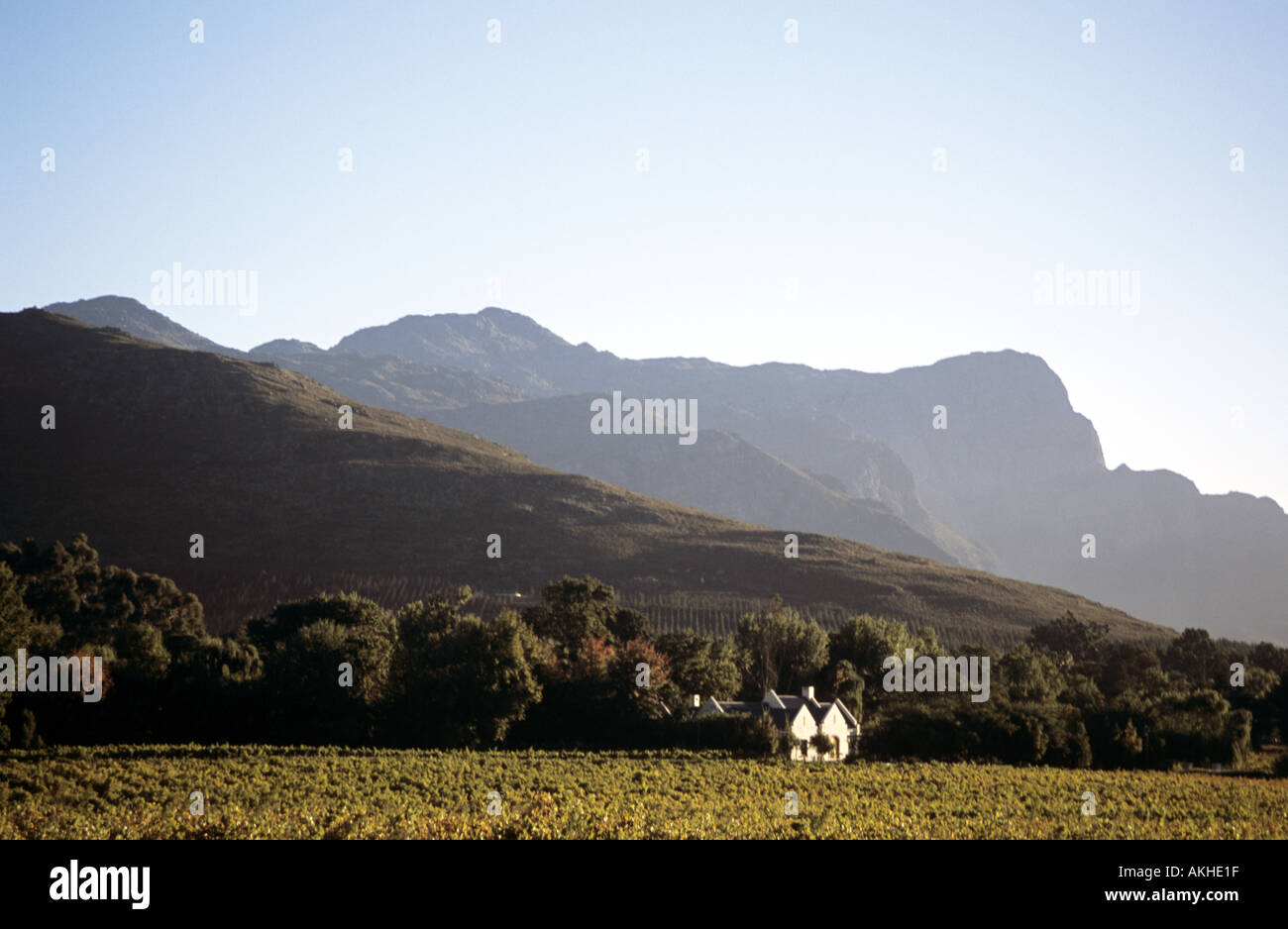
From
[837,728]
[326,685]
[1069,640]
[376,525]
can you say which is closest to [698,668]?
[837,728]

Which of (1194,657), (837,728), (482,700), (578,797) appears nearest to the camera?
(578,797)

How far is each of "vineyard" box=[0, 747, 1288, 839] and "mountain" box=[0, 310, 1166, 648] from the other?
90394 mm

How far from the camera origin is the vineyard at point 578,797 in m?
25.4

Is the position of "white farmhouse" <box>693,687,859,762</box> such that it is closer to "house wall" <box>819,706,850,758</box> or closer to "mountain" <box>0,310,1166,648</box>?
"house wall" <box>819,706,850,758</box>

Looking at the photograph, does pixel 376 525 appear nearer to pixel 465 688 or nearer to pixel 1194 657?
pixel 465 688

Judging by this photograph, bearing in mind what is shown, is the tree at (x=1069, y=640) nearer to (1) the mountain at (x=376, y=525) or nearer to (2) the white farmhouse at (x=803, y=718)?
(1) the mountain at (x=376, y=525)

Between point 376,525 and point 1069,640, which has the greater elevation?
point 376,525

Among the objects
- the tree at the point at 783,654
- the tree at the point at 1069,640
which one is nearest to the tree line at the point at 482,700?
the tree at the point at 783,654

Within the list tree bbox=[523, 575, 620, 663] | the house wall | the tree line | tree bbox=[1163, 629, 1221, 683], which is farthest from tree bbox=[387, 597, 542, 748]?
tree bbox=[1163, 629, 1221, 683]

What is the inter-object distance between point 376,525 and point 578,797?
446 ft

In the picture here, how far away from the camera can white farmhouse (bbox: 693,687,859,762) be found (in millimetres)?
63875

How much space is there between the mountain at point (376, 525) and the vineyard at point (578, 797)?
90.4 m

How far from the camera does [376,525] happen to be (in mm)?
166750
